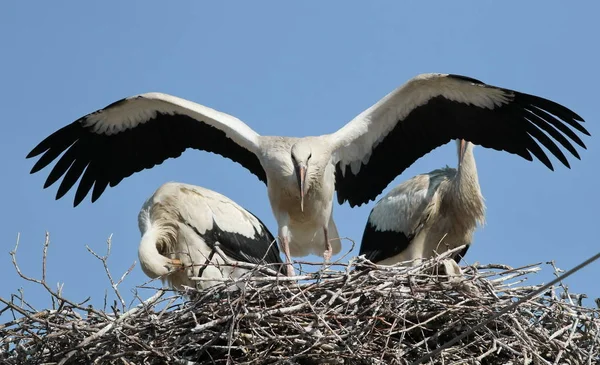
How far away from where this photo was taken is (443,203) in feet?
27.1

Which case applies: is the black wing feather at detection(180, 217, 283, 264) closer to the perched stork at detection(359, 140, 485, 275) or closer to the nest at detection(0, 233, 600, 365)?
the perched stork at detection(359, 140, 485, 275)

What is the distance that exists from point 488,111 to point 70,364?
11.2 feet

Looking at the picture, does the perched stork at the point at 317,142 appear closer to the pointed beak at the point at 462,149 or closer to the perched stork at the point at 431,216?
the perched stork at the point at 431,216

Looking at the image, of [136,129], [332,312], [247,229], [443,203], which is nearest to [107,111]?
[136,129]

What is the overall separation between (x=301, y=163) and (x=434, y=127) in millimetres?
1165

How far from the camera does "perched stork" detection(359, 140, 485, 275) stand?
27.0ft

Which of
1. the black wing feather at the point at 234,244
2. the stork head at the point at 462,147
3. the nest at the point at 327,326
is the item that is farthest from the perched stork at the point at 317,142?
the nest at the point at 327,326

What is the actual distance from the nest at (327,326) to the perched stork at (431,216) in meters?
2.40

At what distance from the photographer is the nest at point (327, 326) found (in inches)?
213

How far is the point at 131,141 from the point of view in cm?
823

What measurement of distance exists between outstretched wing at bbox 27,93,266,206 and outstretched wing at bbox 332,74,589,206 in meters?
0.75

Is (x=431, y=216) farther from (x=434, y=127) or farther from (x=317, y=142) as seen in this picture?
(x=317, y=142)

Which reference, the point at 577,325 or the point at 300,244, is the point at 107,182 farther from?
the point at 577,325

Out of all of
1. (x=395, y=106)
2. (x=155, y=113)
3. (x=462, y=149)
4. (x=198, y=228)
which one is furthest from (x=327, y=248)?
(x=155, y=113)
